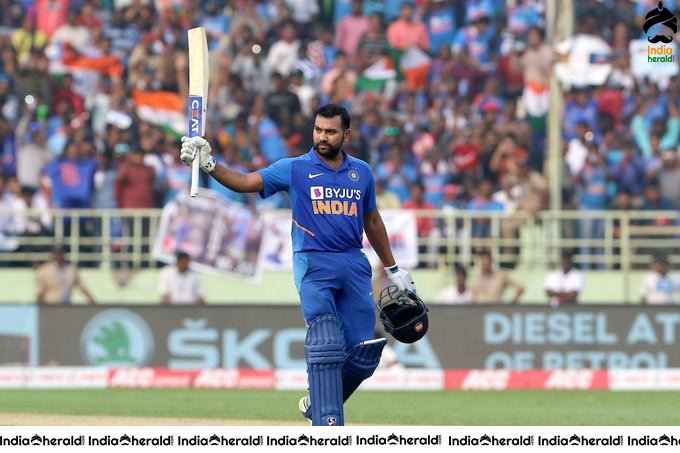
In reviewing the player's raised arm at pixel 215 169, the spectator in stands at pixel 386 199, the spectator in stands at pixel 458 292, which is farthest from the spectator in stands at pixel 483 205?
the player's raised arm at pixel 215 169

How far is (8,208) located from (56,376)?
259 centimetres

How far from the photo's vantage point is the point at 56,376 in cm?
1642

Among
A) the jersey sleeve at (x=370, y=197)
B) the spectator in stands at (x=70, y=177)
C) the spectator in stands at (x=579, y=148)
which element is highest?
the spectator in stands at (x=579, y=148)

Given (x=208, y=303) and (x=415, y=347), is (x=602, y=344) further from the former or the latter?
(x=208, y=303)

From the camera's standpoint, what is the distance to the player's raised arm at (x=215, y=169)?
8.01 meters

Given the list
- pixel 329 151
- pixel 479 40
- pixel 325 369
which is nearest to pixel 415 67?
pixel 479 40

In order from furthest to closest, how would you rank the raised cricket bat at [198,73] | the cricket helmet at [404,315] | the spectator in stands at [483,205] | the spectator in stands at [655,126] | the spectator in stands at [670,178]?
the spectator in stands at [655,126] → the spectator in stands at [670,178] → the spectator in stands at [483,205] → the cricket helmet at [404,315] → the raised cricket bat at [198,73]

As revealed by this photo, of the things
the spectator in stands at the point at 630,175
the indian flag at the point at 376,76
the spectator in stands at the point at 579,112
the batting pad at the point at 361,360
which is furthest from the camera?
the indian flag at the point at 376,76

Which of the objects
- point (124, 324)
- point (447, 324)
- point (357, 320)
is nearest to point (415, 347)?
point (447, 324)

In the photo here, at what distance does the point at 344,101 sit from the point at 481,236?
2.74 metres

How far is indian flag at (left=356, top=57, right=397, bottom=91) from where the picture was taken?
19.4m

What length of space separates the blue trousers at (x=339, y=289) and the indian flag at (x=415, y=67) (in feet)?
35.9

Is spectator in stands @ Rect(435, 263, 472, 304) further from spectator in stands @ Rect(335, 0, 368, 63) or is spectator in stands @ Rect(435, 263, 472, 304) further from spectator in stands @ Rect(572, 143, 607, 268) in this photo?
spectator in stands @ Rect(335, 0, 368, 63)

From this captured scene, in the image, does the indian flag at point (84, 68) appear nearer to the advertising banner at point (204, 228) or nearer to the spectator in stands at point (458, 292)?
the advertising banner at point (204, 228)
